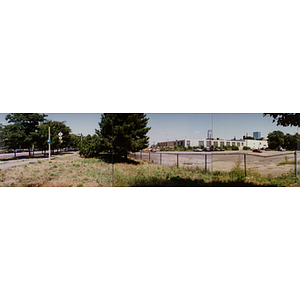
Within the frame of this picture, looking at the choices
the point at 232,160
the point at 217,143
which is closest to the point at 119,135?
the point at 217,143

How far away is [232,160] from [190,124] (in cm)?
217

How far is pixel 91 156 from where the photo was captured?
8320mm

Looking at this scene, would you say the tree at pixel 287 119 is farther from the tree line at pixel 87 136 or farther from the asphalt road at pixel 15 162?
the asphalt road at pixel 15 162

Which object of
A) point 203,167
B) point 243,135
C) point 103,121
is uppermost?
point 103,121

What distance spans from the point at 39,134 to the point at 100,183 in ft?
10.5

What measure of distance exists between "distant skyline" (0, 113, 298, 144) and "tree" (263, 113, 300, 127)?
6.1 inches

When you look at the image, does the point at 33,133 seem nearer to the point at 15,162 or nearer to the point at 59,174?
the point at 15,162

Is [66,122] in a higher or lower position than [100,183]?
higher

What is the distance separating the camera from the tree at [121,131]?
7941 millimetres

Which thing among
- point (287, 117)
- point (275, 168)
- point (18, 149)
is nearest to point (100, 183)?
point (18, 149)

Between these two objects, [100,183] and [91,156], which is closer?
[100,183]

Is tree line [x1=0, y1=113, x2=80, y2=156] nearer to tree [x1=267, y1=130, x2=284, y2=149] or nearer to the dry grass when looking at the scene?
the dry grass

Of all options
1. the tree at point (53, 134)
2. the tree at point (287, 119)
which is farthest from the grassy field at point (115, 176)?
the tree at point (287, 119)
